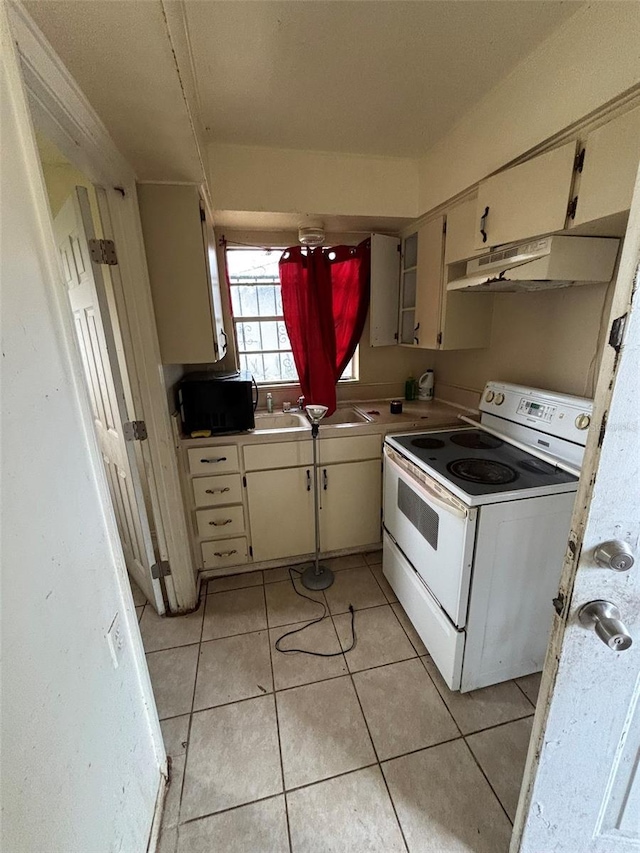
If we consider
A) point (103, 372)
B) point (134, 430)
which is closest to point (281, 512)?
point (134, 430)

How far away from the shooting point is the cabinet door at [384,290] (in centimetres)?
250

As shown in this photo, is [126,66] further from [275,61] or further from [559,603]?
[559,603]

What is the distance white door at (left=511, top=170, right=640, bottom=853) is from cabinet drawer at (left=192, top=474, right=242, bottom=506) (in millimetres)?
1671

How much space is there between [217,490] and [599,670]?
5.93 ft

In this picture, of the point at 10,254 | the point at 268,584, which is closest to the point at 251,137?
the point at 10,254

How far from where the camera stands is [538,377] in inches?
75.7

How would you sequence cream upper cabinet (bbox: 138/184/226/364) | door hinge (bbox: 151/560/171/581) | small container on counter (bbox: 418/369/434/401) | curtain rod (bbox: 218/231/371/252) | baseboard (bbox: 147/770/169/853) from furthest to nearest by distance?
1. small container on counter (bbox: 418/369/434/401)
2. curtain rod (bbox: 218/231/371/252)
3. door hinge (bbox: 151/560/171/581)
4. cream upper cabinet (bbox: 138/184/226/364)
5. baseboard (bbox: 147/770/169/853)

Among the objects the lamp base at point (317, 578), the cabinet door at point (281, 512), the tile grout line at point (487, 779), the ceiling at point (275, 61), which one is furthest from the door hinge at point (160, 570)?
the ceiling at point (275, 61)

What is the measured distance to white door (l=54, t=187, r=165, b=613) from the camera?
1.51 m

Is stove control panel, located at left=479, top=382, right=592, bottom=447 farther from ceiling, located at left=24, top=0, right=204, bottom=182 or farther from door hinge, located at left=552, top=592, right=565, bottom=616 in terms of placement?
ceiling, located at left=24, top=0, right=204, bottom=182

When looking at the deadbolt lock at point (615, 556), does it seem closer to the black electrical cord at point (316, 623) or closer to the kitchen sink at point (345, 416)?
the black electrical cord at point (316, 623)

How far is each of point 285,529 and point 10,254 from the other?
75.5 inches

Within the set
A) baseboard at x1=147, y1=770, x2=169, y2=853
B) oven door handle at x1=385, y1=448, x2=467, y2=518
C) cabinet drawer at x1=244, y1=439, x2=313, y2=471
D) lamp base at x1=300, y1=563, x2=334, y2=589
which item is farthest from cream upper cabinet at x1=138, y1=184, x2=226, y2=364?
baseboard at x1=147, y1=770, x2=169, y2=853

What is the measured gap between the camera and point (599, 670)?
787mm
